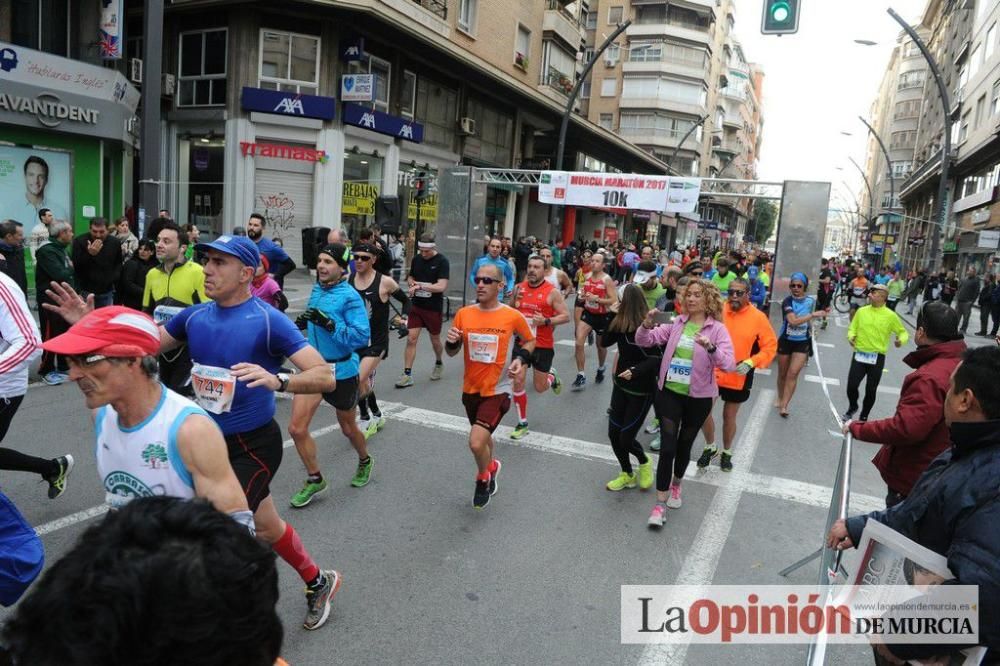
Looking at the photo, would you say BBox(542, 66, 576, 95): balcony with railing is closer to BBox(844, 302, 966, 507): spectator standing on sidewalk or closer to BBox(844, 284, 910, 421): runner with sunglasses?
BBox(844, 284, 910, 421): runner with sunglasses

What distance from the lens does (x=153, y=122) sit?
1112cm

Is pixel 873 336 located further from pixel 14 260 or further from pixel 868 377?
pixel 14 260

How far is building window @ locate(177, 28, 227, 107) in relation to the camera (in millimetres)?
20062

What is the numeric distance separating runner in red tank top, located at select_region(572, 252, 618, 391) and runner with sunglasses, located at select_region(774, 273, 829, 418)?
2.36 metres

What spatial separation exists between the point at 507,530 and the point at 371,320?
10.4 ft

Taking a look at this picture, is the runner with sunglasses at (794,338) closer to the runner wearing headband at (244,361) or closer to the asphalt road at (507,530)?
the asphalt road at (507,530)

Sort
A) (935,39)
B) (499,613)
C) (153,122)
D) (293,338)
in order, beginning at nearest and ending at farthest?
(293,338), (499,613), (153,122), (935,39)

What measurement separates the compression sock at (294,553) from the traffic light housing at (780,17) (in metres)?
8.88

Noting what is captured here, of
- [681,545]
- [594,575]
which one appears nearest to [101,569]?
[594,575]

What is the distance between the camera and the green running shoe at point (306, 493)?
192 inches

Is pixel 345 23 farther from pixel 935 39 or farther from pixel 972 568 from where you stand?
pixel 935 39

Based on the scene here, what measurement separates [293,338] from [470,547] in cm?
201

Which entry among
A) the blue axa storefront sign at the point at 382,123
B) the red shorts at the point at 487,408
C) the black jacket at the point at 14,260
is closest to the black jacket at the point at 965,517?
the red shorts at the point at 487,408

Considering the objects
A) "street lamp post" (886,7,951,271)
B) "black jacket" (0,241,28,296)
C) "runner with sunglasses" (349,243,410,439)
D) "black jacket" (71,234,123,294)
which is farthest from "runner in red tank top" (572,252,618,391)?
"street lamp post" (886,7,951,271)
